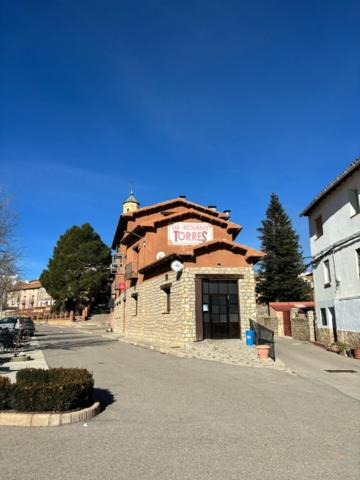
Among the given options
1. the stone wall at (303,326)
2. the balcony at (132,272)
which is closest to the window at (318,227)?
the stone wall at (303,326)

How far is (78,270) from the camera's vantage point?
55.2 m

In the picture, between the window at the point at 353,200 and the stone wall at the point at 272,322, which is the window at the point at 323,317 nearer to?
the window at the point at 353,200

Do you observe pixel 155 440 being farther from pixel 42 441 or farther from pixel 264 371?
pixel 264 371

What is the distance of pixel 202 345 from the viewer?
17.5 m

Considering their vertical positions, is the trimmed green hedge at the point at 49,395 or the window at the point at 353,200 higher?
the window at the point at 353,200

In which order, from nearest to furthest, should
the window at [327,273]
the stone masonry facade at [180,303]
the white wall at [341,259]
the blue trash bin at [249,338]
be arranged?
the blue trash bin at [249,338], the white wall at [341,259], the stone masonry facade at [180,303], the window at [327,273]

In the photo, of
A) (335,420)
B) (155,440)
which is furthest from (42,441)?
(335,420)

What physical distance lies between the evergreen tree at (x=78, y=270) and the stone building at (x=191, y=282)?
28.3m

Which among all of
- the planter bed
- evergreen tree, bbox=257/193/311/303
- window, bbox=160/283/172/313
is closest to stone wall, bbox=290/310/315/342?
window, bbox=160/283/172/313

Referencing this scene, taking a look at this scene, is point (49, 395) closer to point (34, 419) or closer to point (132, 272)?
point (34, 419)

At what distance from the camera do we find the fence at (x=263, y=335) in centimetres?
1552

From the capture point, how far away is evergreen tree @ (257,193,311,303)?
139 ft

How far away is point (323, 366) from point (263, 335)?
3.04 m

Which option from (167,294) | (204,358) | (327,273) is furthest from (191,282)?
(327,273)
